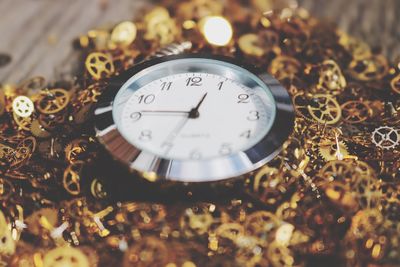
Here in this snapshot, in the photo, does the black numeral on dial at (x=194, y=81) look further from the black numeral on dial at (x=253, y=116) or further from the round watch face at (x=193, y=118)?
the black numeral on dial at (x=253, y=116)

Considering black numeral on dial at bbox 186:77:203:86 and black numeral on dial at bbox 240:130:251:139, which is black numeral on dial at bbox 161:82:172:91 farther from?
black numeral on dial at bbox 240:130:251:139

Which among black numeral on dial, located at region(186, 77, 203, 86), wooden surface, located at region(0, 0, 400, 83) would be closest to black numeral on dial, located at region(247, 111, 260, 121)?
black numeral on dial, located at region(186, 77, 203, 86)

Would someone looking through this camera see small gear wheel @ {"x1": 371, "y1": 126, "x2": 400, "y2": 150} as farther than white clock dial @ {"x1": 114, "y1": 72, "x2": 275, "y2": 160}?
Yes

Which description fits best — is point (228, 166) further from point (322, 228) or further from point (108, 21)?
point (108, 21)

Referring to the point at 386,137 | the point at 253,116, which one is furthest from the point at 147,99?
the point at 386,137

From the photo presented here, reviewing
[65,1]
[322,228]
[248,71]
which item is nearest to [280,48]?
[248,71]

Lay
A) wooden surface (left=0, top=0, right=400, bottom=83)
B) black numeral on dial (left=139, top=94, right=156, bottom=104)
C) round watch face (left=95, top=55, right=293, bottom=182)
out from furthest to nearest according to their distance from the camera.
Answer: wooden surface (left=0, top=0, right=400, bottom=83) → black numeral on dial (left=139, top=94, right=156, bottom=104) → round watch face (left=95, top=55, right=293, bottom=182)
